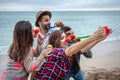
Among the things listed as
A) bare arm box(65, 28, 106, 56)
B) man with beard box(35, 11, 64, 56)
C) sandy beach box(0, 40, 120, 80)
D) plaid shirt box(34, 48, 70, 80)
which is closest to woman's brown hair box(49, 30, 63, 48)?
plaid shirt box(34, 48, 70, 80)

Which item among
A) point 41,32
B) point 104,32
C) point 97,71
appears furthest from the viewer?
point 97,71

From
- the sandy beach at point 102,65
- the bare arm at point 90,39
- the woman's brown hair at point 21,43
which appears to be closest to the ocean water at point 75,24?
the sandy beach at point 102,65

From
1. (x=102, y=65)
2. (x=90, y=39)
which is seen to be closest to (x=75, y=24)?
(x=102, y=65)

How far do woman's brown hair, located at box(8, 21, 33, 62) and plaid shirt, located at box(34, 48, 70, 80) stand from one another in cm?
23

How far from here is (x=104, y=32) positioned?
3234 mm

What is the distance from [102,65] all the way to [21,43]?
7.46 metres

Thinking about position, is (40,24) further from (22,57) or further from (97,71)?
(97,71)

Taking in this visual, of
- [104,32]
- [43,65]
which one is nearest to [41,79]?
[43,65]

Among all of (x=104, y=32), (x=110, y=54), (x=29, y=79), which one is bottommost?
(x=110, y=54)

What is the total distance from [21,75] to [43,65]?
23 centimetres

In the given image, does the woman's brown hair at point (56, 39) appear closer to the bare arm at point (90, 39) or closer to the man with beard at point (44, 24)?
the bare arm at point (90, 39)

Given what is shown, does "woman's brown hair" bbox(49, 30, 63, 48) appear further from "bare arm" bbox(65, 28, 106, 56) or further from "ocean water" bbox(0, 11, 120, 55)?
"ocean water" bbox(0, 11, 120, 55)

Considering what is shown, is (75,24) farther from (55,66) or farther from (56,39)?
(55,66)

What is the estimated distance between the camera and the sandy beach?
341 inches
